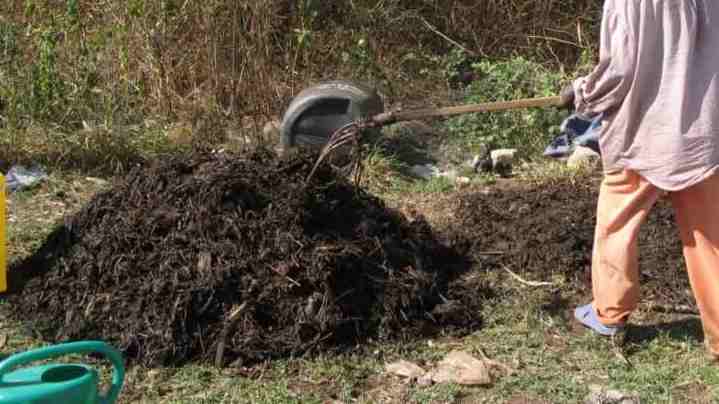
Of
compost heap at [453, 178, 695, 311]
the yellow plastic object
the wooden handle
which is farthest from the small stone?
the yellow plastic object

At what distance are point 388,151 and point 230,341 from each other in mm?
3440

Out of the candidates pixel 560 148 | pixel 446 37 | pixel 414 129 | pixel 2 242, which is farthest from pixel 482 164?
pixel 2 242

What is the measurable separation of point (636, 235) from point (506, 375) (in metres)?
0.84

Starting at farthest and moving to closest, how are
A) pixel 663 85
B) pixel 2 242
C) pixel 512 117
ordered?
pixel 512 117 → pixel 2 242 → pixel 663 85

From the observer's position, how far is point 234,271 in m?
4.73

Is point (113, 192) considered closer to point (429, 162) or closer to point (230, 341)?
point (230, 341)

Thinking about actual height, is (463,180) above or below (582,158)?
below

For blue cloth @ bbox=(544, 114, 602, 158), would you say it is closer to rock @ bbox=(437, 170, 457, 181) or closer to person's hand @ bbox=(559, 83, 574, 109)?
rock @ bbox=(437, 170, 457, 181)

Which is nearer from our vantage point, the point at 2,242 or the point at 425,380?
the point at 425,380

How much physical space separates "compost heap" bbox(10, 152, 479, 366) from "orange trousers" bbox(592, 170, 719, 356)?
0.81 metres

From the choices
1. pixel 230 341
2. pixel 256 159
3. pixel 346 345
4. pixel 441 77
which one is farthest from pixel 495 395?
pixel 441 77

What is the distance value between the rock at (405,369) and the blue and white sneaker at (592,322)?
2.88 feet

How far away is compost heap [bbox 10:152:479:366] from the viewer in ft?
15.2

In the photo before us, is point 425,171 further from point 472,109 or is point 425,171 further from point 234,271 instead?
point 234,271
